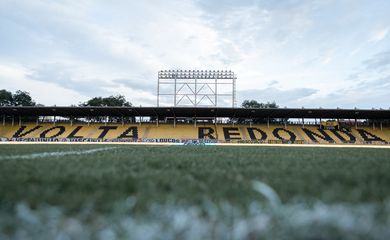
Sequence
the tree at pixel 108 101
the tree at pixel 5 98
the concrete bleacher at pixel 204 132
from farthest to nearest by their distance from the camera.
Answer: the tree at pixel 108 101 < the tree at pixel 5 98 < the concrete bleacher at pixel 204 132

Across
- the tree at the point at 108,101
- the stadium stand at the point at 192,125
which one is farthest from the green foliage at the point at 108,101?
the stadium stand at the point at 192,125

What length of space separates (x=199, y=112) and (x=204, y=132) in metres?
2.47

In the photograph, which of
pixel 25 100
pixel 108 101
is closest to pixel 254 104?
pixel 108 101

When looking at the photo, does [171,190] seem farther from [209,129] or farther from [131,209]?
[209,129]

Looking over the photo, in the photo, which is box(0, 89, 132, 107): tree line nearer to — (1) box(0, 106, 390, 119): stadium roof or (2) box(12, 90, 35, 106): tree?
(2) box(12, 90, 35, 106): tree

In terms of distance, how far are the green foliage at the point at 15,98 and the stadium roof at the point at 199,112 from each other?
34.8 metres

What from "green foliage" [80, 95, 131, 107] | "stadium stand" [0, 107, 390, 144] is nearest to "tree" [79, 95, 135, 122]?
"green foliage" [80, 95, 131, 107]

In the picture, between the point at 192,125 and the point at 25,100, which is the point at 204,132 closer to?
the point at 192,125

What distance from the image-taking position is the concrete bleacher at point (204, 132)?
103 feet

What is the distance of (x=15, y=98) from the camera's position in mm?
67125

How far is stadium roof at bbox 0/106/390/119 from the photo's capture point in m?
31.7

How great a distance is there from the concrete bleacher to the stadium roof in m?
1.50

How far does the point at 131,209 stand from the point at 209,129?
1301 inches

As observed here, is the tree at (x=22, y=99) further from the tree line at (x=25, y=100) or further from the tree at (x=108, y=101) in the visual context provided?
the tree at (x=108, y=101)
